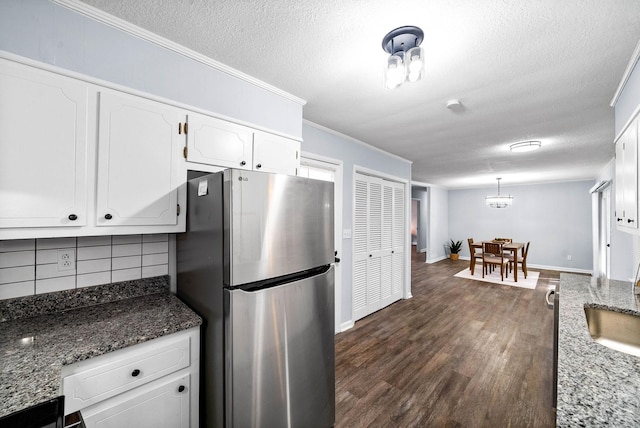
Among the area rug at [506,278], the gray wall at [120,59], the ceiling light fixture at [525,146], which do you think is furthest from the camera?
the area rug at [506,278]

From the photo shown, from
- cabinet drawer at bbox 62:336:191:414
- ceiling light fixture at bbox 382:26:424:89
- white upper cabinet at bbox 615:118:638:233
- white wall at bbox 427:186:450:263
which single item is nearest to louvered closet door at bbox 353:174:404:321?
ceiling light fixture at bbox 382:26:424:89

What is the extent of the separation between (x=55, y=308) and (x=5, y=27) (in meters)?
1.34

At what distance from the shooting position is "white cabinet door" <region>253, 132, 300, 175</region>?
1.90 m

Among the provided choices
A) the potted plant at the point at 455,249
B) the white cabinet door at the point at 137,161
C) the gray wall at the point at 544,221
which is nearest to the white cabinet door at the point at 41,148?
the white cabinet door at the point at 137,161

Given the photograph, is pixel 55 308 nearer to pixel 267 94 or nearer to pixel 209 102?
pixel 209 102

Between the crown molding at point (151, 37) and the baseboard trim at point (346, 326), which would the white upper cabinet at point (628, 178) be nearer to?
the crown molding at point (151, 37)

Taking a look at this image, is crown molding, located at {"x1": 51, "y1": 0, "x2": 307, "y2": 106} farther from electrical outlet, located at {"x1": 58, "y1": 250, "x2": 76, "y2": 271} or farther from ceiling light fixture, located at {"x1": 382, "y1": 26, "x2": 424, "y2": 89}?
electrical outlet, located at {"x1": 58, "y1": 250, "x2": 76, "y2": 271}

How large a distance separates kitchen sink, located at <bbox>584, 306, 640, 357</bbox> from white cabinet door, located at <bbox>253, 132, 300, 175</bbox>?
2178 millimetres

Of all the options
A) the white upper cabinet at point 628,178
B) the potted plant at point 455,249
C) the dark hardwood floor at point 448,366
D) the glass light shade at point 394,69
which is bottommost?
the dark hardwood floor at point 448,366

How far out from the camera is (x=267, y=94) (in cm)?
202

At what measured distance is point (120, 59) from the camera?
4.57 ft

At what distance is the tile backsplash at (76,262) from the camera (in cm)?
129

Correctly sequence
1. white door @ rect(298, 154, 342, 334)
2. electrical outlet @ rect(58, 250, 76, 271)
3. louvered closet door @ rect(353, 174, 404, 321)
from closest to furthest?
electrical outlet @ rect(58, 250, 76, 271) → white door @ rect(298, 154, 342, 334) → louvered closet door @ rect(353, 174, 404, 321)

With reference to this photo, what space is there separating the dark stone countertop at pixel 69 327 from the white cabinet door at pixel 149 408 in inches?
10.0
